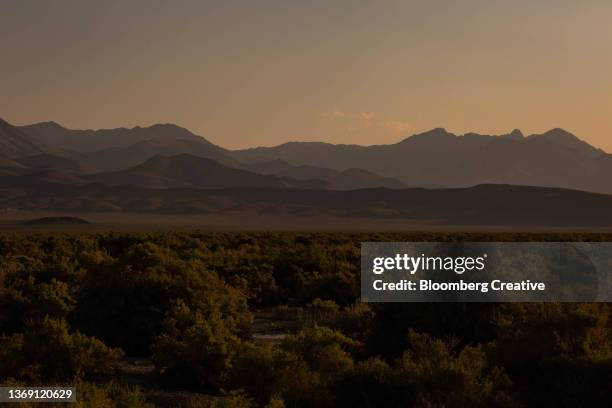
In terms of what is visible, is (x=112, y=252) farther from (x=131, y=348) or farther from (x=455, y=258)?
(x=455, y=258)

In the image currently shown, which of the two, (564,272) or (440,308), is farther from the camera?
(564,272)

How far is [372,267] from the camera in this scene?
18312mm

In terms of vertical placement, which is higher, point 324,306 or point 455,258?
point 455,258

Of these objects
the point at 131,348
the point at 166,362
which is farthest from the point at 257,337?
the point at 166,362

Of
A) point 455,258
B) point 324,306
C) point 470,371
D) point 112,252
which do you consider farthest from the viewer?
point 112,252

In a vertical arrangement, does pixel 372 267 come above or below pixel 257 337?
above


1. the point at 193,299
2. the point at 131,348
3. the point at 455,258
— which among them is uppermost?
the point at 455,258

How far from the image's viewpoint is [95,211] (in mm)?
161250

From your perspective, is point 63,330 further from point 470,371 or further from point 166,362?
point 470,371

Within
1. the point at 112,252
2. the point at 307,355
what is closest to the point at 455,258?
the point at 307,355

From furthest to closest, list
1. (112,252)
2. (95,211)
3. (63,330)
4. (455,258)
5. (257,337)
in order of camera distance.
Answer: (95,211) → (112,252) → (257,337) → (455,258) → (63,330)

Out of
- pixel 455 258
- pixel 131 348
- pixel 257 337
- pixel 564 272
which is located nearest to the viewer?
pixel 455 258

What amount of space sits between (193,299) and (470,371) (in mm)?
6830

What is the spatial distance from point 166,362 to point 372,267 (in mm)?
8487
